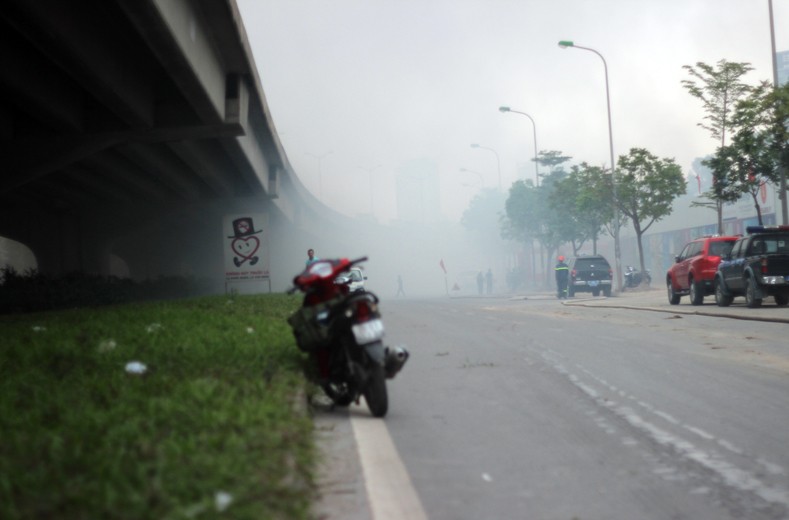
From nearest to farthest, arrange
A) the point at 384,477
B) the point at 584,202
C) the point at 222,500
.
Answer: the point at 222,500, the point at 384,477, the point at 584,202

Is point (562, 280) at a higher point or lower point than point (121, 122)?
lower

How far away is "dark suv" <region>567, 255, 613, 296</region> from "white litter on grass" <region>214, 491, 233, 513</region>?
39973 mm

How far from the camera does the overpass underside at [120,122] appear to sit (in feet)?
53.9

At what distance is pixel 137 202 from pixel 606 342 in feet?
101

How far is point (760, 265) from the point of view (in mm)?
22016

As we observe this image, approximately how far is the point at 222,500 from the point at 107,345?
6.68 metres

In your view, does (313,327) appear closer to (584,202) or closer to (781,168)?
(781,168)

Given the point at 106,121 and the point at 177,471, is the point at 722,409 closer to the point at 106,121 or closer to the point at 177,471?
the point at 177,471

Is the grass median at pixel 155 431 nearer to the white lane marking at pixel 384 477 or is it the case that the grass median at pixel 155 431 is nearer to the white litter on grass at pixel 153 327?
the white lane marking at pixel 384 477

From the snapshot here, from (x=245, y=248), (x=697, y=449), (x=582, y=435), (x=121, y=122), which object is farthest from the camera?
(x=245, y=248)

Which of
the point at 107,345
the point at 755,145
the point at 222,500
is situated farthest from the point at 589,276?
the point at 222,500

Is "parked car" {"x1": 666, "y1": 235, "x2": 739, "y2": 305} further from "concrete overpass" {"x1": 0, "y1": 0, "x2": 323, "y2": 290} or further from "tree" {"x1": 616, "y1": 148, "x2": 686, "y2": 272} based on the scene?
Result: "tree" {"x1": 616, "y1": 148, "x2": 686, "y2": 272}

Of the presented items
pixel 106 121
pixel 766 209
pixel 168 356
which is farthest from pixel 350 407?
pixel 766 209

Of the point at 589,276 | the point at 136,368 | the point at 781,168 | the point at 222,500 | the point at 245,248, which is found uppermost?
the point at 781,168
